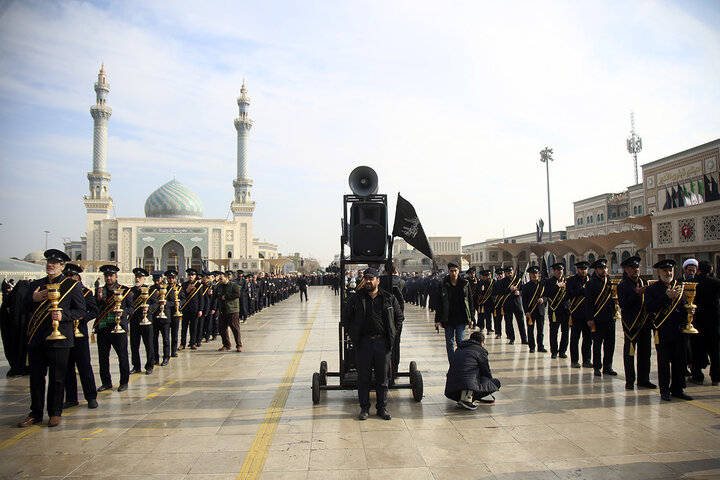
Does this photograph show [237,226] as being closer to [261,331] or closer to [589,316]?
[261,331]

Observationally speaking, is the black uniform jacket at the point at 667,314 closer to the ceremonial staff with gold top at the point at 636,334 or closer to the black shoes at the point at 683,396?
the ceremonial staff with gold top at the point at 636,334

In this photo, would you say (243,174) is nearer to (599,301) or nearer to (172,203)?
(172,203)

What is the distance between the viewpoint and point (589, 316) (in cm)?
834

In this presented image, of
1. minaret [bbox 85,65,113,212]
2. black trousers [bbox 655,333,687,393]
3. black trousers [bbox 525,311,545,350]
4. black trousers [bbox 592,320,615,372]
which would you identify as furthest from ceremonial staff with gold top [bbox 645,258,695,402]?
minaret [bbox 85,65,113,212]

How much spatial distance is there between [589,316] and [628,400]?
6.67 ft

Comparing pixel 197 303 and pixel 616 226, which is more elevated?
pixel 616 226

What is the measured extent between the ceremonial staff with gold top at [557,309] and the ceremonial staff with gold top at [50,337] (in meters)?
8.20

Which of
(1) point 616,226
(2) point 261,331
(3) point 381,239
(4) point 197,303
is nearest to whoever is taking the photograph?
(3) point 381,239

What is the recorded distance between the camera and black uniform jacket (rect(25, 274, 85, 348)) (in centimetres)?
596

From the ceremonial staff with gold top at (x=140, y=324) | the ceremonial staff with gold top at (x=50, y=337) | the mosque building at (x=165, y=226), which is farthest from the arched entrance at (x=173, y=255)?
the ceremonial staff with gold top at (x=50, y=337)

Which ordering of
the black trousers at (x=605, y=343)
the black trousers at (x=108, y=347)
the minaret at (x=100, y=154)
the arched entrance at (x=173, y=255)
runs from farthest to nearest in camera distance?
the arched entrance at (x=173, y=255) → the minaret at (x=100, y=154) → the black trousers at (x=605, y=343) → the black trousers at (x=108, y=347)

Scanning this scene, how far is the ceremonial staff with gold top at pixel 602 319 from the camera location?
8.17 metres

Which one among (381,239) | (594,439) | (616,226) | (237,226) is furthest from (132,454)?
(237,226)

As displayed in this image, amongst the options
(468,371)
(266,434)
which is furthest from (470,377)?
(266,434)
